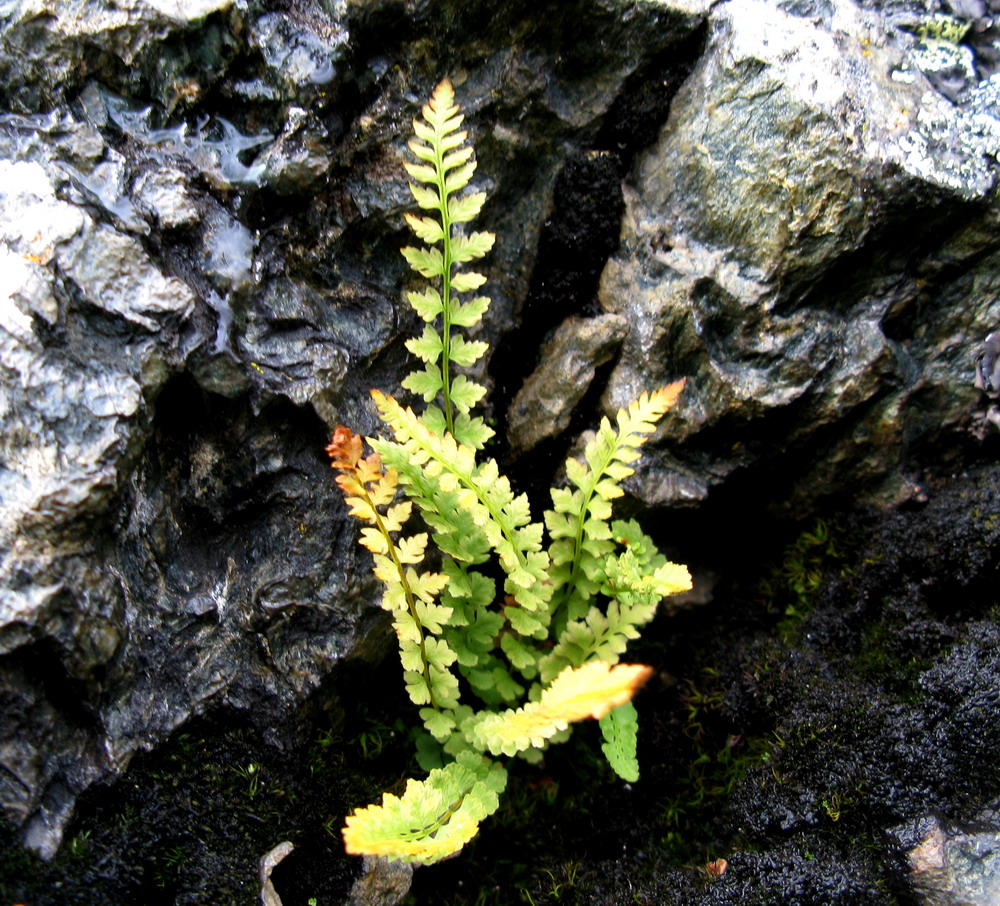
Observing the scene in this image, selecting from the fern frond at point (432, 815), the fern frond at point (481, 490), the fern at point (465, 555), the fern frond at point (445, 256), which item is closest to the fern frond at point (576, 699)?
the fern at point (465, 555)

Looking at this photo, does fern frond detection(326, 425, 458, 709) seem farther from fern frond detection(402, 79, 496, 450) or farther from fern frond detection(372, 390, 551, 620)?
fern frond detection(402, 79, 496, 450)

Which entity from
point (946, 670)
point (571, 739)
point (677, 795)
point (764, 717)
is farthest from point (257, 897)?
point (946, 670)

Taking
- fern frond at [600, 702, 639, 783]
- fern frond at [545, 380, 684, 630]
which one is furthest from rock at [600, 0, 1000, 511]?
fern frond at [600, 702, 639, 783]

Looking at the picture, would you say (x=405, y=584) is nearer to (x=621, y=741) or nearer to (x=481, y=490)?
(x=481, y=490)

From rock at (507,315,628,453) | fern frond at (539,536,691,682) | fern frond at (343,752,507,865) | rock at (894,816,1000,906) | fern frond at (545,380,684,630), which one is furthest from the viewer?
rock at (507,315,628,453)

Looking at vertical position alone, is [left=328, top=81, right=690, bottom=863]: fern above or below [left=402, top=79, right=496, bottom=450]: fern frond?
below

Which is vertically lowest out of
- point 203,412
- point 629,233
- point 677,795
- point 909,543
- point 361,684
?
point 677,795

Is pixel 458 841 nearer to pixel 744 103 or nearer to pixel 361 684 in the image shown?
pixel 361 684
